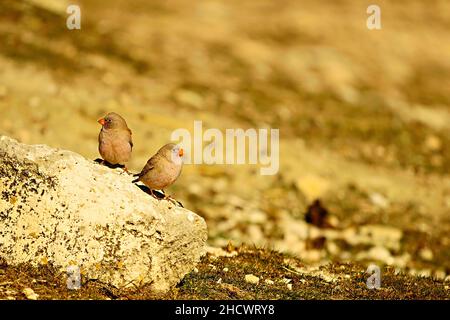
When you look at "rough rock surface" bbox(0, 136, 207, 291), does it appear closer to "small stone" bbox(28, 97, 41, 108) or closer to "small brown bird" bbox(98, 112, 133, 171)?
"small brown bird" bbox(98, 112, 133, 171)

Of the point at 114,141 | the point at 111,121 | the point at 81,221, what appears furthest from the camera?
the point at 111,121

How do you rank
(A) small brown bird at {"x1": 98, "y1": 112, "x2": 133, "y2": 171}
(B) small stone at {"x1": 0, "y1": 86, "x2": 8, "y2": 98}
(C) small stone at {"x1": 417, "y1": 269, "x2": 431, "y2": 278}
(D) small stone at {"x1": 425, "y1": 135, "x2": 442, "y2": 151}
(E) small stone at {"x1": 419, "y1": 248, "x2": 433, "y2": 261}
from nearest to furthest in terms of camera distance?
(A) small brown bird at {"x1": 98, "y1": 112, "x2": 133, "y2": 171}, (C) small stone at {"x1": 417, "y1": 269, "x2": 431, "y2": 278}, (E) small stone at {"x1": 419, "y1": 248, "x2": 433, "y2": 261}, (B) small stone at {"x1": 0, "y1": 86, "x2": 8, "y2": 98}, (D) small stone at {"x1": 425, "y1": 135, "x2": 442, "y2": 151}

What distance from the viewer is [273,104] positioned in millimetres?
24109

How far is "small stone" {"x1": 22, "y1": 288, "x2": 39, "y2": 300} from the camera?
26.5ft

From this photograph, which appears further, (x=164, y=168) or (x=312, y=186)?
(x=312, y=186)

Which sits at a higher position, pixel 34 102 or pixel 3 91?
pixel 3 91

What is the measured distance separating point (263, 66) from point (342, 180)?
861 centimetres

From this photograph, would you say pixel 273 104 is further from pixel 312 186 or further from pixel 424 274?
pixel 424 274

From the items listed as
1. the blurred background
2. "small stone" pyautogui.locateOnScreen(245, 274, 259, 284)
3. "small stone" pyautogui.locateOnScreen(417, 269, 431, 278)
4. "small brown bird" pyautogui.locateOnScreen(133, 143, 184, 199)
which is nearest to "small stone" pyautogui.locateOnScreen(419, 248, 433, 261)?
the blurred background

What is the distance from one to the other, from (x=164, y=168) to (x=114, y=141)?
997mm

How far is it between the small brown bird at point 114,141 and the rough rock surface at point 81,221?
0.78 meters

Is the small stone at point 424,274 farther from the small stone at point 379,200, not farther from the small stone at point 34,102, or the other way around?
the small stone at point 34,102

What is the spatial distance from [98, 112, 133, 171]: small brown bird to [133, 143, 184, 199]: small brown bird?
74 centimetres

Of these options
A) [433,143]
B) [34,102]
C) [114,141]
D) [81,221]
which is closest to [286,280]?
[114,141]
